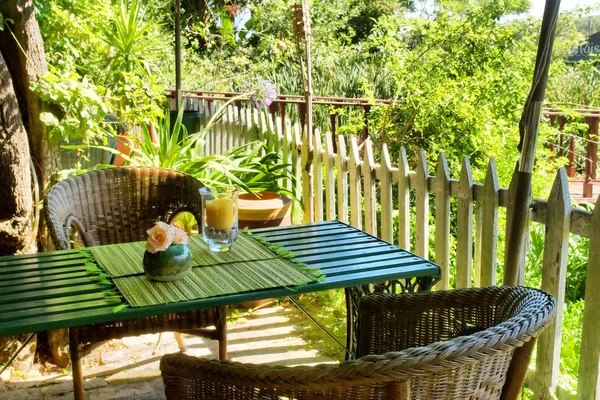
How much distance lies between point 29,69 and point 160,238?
1626 millimetres

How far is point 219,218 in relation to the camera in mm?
1972

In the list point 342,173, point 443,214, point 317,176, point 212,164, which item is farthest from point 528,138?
point 212,164

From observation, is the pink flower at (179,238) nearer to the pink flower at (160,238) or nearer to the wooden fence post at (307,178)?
the pink flower at (160,238)

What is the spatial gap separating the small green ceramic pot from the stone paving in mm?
1105

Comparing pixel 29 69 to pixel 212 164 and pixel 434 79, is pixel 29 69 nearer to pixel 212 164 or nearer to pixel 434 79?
pixel 212 164

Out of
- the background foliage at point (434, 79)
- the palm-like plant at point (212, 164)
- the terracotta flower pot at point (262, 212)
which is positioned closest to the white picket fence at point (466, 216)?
the palm-like plant at point (212, 164)

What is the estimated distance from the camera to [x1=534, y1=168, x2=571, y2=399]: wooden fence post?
2.17 m

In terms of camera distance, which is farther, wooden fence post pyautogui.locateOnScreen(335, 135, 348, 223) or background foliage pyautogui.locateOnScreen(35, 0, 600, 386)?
background foliage pyautogui.locateOnScreen(35, 0, 600, 386)

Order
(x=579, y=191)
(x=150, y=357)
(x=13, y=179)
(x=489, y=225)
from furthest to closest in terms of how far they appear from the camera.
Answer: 1. (x=579, y=191)
2. (x=150, y=357)
3. (x=13, y=179)
4. (x=489, y=225)

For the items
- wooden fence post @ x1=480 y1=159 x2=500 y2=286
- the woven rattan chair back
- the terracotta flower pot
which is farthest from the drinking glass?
the terracotta flower pot

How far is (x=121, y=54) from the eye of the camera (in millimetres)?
4699

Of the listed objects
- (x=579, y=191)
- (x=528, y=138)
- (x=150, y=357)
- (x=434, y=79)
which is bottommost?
(x=150, y=357)

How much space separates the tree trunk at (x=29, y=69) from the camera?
2.83 metres

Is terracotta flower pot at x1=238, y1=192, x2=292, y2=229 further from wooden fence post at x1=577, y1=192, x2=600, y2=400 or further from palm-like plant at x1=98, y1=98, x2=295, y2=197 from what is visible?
wooden fence post at x1=577, y1=192, x2=600, y2=400
